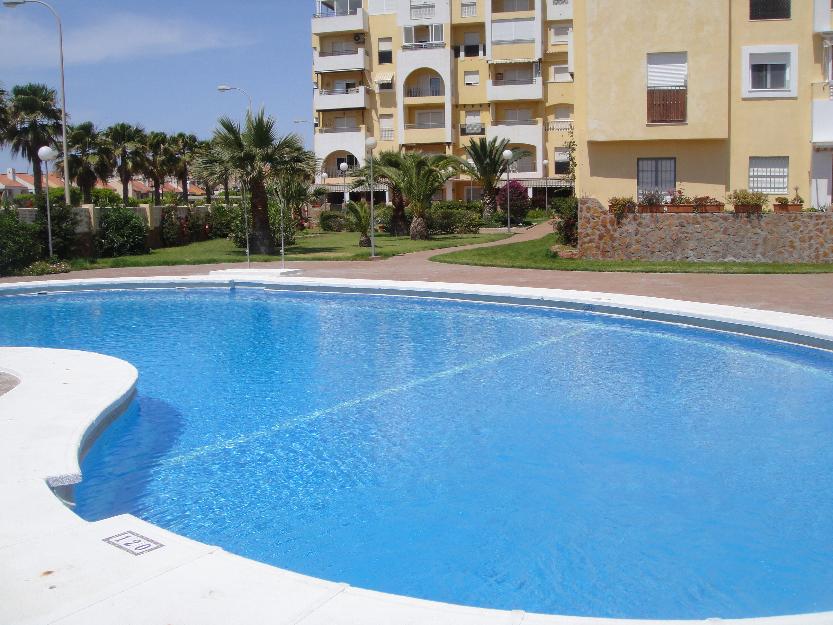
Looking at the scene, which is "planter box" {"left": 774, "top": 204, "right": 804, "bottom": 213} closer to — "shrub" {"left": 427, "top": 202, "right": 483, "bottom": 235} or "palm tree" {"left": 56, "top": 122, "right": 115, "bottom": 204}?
"shrub" {"left": 427, "top": 202, "right": 483, "bottom": 235}

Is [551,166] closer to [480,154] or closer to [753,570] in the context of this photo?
[480,154]

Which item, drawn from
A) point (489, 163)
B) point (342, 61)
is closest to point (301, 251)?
point (489, 163)

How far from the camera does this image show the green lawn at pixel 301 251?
27.2 meters

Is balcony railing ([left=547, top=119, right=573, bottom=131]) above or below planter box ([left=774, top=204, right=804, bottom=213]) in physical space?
above

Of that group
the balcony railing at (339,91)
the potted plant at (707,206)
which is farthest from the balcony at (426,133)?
the potted plant at (707,206)

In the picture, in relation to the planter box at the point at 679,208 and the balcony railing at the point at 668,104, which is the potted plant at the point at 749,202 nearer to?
the planter box at the point at 679,208

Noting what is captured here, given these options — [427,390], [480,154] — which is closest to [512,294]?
[427,390]

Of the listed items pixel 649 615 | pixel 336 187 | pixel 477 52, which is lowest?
pixel 649 615

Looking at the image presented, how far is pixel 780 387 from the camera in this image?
10.8 m

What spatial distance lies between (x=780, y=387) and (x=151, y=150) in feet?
193

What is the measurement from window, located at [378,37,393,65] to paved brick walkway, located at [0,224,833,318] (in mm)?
39114

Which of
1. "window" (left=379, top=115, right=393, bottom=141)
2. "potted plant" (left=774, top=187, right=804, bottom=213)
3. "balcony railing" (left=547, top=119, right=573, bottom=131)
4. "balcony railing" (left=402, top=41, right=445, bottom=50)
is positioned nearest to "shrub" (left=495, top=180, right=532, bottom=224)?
"balcony railing" (left=547, top=119, right=573, bottom=131)

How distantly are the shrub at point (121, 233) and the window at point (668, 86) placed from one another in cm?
1771

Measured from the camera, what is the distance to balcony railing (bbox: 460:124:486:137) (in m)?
60.2
